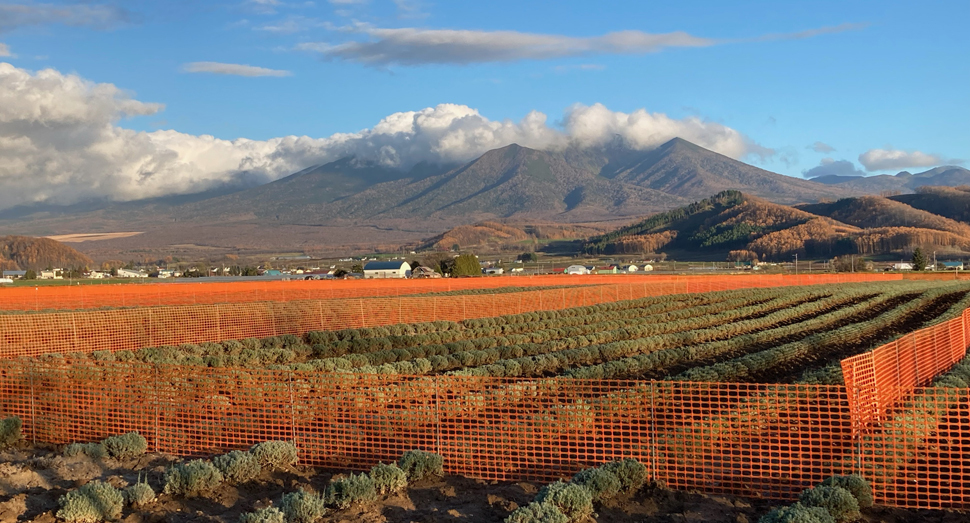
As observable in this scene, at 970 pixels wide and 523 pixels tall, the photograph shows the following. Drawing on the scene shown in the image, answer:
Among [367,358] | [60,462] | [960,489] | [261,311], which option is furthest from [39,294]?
[960,489]

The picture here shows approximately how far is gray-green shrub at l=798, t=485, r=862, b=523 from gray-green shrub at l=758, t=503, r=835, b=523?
0.21 meters

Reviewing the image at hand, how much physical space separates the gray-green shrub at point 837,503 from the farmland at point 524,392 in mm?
686

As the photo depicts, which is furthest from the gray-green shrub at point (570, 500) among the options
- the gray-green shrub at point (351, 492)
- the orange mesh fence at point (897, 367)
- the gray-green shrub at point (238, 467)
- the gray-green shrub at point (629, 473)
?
the orange mesh fence at point (897, 367)

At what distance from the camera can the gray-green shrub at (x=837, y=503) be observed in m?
7.77

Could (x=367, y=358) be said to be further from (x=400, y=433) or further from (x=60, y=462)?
(x=60, y=462)

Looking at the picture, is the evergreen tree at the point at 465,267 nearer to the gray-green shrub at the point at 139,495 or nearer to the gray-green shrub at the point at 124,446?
the gray-green shrub at the point at 124,446

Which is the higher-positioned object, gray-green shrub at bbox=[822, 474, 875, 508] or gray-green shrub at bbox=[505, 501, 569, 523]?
gray-green shrub at bbox=[505, 501, 569, 523]

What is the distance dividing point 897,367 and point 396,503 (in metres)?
8.92

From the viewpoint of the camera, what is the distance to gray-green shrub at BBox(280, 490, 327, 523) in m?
7.64

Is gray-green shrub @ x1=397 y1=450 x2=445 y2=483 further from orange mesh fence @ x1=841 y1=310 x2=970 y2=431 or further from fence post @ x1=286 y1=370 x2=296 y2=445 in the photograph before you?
orange mesh fence @ x1=841 y1=310 x2=970 y2=431

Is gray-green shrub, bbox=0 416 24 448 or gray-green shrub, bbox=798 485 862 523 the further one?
gray-green shrub, bbox=0 416 24 448

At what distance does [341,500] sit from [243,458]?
1546mm

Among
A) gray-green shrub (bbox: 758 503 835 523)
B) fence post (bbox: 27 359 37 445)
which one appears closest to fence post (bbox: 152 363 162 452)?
fence post (bbox: 27 359 37 445)

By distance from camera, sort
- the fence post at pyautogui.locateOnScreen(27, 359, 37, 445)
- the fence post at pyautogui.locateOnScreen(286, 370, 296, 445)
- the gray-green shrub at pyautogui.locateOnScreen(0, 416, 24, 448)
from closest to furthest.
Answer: the fence post at pyautogui.locateOnScreen(286, 370, 296, 445)
the gray-green shrub at pyautogui.locateOnScreen(0, 416, 24, 448)
the fence post at pyautogui.locateOnScreen(27, 359, 37, 445)
